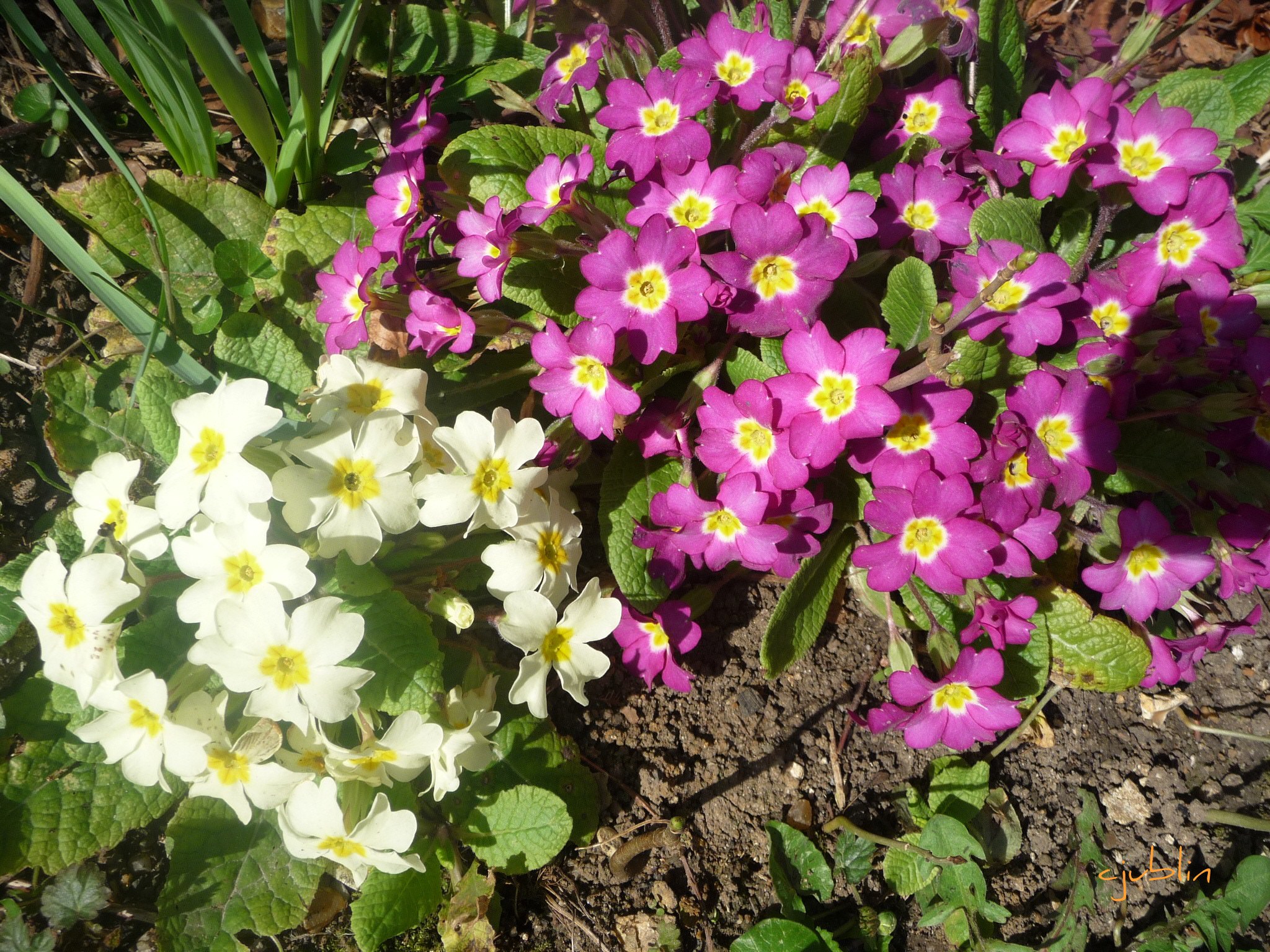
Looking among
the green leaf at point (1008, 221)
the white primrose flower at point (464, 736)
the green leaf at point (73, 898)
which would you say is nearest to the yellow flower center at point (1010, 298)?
the green leaf at point (1008, 221)

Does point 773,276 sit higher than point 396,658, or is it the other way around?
point 773,276

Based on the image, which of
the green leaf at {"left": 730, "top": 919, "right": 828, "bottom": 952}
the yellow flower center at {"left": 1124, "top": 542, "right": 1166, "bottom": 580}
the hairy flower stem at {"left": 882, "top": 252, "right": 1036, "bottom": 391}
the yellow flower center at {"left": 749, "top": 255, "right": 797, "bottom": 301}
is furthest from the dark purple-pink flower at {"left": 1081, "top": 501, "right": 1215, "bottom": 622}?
the green leaf at {"left": 730, "top": 919, "right": 828, "bottom": 952}

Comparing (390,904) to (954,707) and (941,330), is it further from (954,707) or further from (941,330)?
(941,330)

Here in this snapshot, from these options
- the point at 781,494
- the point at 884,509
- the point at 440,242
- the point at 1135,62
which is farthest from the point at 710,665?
the point at 1135,62

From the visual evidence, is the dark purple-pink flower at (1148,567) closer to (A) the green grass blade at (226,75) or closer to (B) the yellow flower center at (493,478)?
(B) the yellow flower center at (493,478)

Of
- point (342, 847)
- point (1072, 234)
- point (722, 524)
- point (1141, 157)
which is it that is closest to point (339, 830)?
point (342, 847)

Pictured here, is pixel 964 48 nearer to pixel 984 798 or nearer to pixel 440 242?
pixel 440 242
